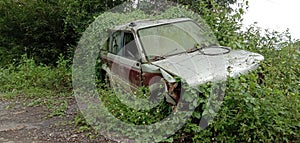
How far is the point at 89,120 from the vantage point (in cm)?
405

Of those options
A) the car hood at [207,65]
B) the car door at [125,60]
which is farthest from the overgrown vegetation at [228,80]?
the car door at [125,60]

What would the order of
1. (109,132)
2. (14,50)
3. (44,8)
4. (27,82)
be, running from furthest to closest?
(14,50)
(44,8)
(27,82)
(109,132)

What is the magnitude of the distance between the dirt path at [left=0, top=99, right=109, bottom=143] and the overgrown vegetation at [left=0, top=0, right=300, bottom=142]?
22 cm

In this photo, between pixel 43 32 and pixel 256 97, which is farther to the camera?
pixel 43 32

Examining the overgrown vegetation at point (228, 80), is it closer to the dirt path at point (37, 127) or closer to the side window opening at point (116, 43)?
the dirt path at point (37, 127)

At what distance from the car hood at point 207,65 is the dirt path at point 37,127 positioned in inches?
46.2

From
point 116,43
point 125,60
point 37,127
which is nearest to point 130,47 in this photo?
point 125,60

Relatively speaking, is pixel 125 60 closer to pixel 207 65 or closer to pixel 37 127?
pixel 207 65

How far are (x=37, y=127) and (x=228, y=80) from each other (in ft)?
8.55

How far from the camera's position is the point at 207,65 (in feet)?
12.5

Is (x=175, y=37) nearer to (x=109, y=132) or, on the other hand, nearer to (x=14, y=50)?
(x=109, y=132)

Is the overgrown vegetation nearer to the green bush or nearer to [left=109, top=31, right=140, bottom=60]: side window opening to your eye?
the green bush

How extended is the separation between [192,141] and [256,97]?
81 centimetres

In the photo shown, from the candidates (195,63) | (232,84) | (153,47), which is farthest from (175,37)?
(232,84)
